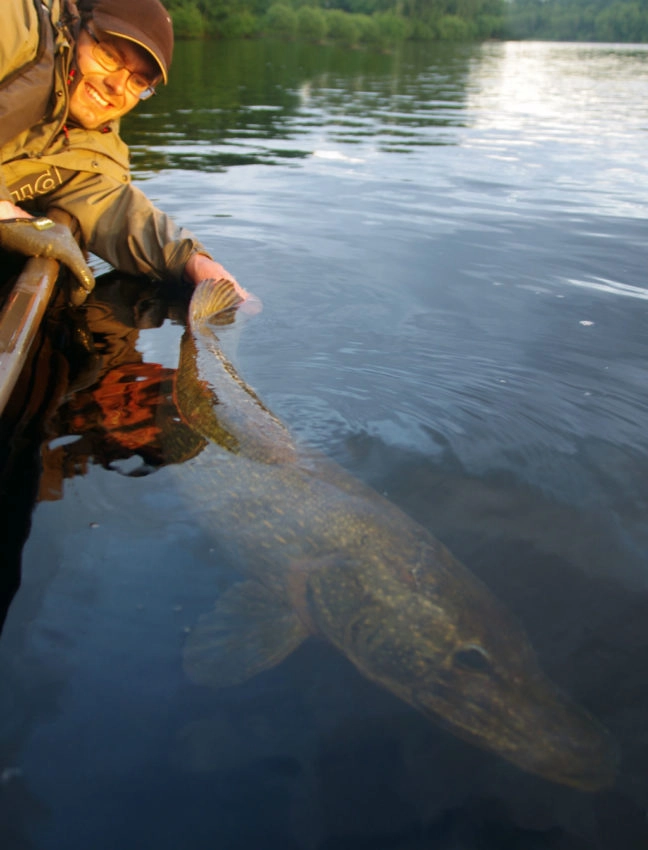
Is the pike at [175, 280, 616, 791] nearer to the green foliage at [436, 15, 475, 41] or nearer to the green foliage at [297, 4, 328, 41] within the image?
the green foliage at [297, 4, 328, 41]

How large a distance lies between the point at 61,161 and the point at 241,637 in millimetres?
4311

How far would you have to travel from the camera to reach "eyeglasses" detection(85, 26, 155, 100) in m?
4.55

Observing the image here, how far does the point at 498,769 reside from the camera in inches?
86.1

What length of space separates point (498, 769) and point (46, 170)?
16.9ft

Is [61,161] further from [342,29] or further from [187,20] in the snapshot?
[342,29]

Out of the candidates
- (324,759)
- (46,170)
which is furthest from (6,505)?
(46,170)

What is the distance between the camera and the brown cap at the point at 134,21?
4.34 meters

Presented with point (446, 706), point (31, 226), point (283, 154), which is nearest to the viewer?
point (446, 706)

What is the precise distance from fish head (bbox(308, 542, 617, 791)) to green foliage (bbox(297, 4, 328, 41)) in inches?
2694

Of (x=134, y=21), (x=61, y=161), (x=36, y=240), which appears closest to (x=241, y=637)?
(x=36, y=240)

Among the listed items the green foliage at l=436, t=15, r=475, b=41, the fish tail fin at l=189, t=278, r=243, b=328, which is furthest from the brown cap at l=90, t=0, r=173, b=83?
the green foliage at l=436, t=15, r=475, b=41

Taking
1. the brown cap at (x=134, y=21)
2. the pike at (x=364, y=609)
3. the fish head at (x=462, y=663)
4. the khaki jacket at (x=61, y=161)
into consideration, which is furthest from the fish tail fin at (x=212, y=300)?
the fish head at (x=462, y=663)

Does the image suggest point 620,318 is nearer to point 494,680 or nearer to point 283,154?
point 494,680

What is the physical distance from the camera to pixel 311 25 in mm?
63031
